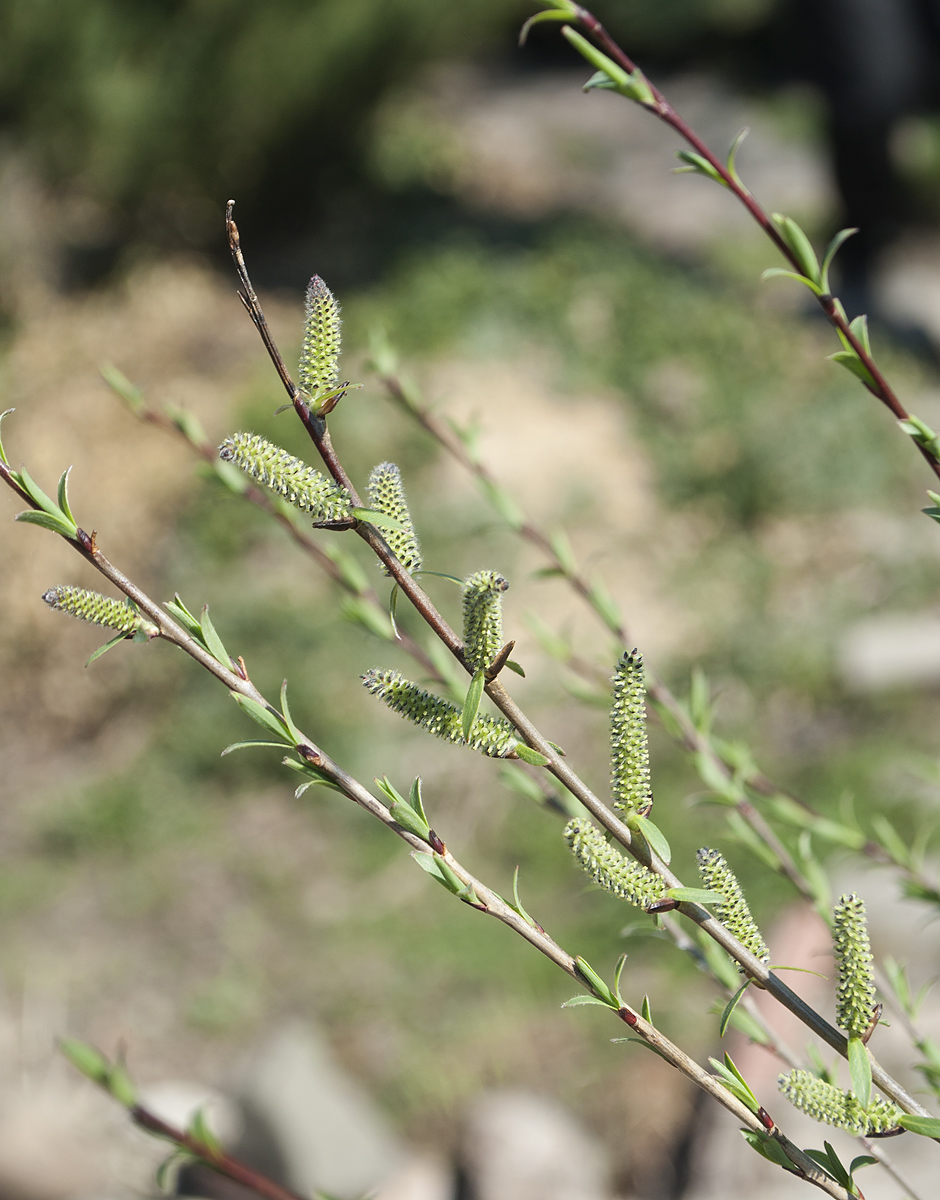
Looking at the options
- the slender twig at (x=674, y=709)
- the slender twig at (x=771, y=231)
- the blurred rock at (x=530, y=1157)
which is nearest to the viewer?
the slender twig at (x=771, y=231)

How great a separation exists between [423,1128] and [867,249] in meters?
5.63

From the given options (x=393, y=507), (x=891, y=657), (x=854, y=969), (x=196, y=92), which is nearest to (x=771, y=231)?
(x=393, y=507)

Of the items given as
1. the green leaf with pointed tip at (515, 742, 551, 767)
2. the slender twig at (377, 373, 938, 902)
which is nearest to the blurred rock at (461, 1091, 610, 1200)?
the slender twig at (377, 373, 938, 902)

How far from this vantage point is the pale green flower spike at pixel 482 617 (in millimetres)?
581

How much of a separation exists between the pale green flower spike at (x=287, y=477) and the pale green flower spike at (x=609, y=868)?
194 mm

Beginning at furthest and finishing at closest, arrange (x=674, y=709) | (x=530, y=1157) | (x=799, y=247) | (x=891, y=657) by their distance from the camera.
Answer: (x=891, y=657), (x=530, y=1157), (x=674, y=709), (x=799, y=247)

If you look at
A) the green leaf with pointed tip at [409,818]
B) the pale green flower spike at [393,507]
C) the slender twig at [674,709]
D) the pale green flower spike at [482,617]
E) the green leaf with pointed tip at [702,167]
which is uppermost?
the green leaf with pointed tip at [702,167]

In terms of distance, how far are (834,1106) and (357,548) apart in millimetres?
3958

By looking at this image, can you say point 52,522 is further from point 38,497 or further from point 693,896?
point 693,896

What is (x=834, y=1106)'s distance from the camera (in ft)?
1.96

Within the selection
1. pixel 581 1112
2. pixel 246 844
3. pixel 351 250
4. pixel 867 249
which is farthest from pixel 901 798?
pixel 351 250

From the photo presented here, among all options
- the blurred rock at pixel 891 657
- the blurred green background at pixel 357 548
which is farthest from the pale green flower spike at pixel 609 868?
the blurred rock at pixel 891 657

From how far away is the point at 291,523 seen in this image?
3.40 ft

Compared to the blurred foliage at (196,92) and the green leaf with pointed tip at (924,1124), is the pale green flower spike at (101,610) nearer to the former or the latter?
the green leaf with pointed tip at (924,1124)
